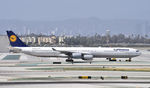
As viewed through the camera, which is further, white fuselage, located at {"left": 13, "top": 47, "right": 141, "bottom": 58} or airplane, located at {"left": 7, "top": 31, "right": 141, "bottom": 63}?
white fuselage, located at {"left": 13, "top": 47, "right": 141, "bottom": 58}

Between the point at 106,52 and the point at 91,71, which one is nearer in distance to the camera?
the point at 91,71

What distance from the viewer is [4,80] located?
145 feet

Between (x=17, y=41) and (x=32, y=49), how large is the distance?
15.7 feet

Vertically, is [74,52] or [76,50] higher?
[76,50]

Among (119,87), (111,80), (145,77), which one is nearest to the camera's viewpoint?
(119,87)

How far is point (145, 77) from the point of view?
47906mm

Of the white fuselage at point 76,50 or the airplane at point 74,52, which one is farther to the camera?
the white fuselage at point 76,50

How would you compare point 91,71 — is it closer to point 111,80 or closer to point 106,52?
point 111,80

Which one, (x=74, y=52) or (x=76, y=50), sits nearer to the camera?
(x=74, y=52)

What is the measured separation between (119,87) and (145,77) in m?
10.1

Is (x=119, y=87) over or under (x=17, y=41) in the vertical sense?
under

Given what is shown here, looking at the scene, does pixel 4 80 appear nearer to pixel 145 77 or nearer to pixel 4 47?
pixel 145 77

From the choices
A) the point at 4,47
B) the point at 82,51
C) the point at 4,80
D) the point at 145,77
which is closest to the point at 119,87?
the point at 145,77

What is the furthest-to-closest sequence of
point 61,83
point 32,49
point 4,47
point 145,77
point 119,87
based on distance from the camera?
point 4,47
point 32,49
point 145,77
point 61,83
point 119,87
